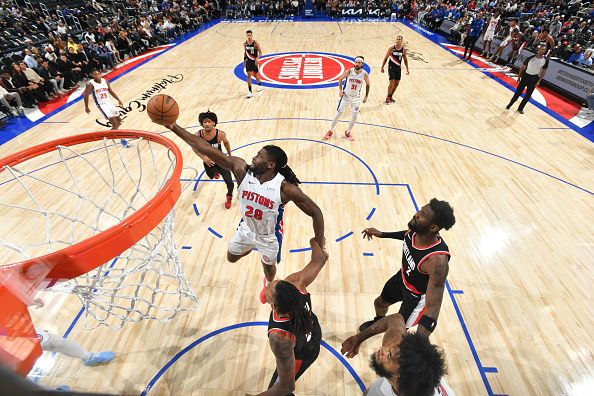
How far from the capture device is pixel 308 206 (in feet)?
10.2

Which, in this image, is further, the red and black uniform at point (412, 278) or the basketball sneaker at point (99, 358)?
the basketball sneaker at point (99, 358)

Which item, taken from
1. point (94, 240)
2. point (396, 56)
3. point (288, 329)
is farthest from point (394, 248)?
point (396, 56)

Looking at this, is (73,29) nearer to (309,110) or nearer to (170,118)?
(309,110)

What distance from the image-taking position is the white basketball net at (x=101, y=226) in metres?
3.46

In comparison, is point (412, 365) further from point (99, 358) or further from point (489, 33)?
point (489, 33)

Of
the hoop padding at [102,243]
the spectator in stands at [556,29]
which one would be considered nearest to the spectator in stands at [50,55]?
the hoop padding at [102,243]

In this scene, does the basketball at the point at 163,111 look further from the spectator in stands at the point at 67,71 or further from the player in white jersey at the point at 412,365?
the spectator in stands at the point at 67,71

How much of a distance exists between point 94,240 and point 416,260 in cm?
261

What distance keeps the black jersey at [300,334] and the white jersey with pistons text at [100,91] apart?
6.86 metres

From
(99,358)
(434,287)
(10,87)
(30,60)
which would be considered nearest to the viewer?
(434,287)

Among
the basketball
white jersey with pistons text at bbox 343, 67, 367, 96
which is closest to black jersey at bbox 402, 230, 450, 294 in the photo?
the basketball

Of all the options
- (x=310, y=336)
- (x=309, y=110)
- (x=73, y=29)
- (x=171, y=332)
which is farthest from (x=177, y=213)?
(x=73, y=29)

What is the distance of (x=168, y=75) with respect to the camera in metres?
12.1

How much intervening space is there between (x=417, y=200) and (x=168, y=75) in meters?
10.5
